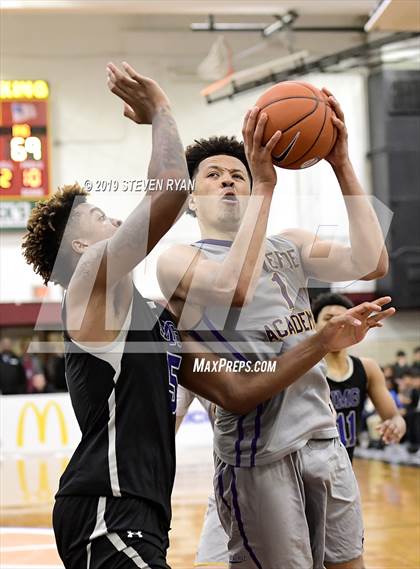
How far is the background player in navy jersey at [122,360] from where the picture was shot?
2406mm

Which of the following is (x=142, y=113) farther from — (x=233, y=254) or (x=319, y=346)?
(x=319, y=346)

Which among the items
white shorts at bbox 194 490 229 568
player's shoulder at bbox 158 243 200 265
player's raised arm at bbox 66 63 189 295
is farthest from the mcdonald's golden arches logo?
player's raised arm at bbox 66 63 189 295

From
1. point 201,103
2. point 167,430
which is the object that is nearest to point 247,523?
point 167,430

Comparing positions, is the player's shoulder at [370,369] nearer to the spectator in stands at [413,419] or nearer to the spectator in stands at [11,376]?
the spectator in stands at [413,419]

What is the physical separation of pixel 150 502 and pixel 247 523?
23.8 inches

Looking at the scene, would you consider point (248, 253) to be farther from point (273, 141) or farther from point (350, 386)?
point (350, 386)

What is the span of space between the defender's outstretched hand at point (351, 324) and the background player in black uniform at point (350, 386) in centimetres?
203

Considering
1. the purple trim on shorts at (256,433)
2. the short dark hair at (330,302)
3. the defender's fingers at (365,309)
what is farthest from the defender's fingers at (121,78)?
the short dark hair at (330,302)

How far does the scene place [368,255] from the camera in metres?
3.02

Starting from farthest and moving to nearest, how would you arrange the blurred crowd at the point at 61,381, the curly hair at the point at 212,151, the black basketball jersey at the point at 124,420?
1. the blurred crowd at the point at 61,381
2. the curly hair at the point at 212,151
3. the black basketball jersey at the point at 124,420

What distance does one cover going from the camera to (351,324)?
2.77 m

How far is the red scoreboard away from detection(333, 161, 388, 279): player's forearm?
431 inches

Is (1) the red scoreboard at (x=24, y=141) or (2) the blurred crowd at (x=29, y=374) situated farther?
(1) the red scoreboard at (x=24, y=141)

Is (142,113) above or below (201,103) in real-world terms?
below
